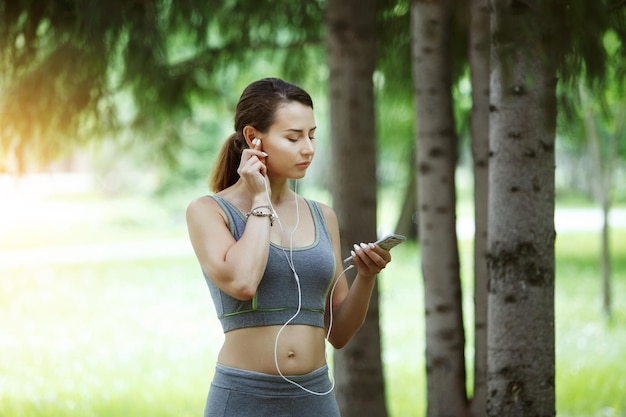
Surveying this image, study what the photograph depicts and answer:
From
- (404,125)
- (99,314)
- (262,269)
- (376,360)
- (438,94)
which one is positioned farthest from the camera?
(99,314)

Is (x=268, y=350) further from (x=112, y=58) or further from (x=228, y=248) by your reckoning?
(x=112, y=58)

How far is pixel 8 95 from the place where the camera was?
225 inches

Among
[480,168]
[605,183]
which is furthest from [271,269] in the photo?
[605,183]

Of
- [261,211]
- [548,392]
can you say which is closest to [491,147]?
[548,392]

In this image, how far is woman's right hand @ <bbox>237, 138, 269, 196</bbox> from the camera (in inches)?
96.8

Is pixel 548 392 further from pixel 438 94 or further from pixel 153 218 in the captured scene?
pixel 153 218

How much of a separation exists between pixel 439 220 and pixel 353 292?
1.99 meters

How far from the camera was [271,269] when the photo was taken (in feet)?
8.10

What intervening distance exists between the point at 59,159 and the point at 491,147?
4308mm

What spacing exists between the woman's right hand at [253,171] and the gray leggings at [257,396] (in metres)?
0.48

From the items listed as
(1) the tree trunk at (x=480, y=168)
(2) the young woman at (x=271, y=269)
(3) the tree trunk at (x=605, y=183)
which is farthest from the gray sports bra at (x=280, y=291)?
(3) the tree trunk at (x=605, y=183)

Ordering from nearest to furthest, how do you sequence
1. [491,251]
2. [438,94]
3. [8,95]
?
[491,251], [438,94], [8,95]

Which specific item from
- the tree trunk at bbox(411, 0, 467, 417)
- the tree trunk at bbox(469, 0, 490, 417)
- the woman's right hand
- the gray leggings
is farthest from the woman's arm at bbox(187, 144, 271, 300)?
the tree trunk at bbox(411, 0, 467, 417)

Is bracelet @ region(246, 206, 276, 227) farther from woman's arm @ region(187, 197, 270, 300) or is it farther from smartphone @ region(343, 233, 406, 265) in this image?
smartphone @ region(343, 233, 406, 265)
